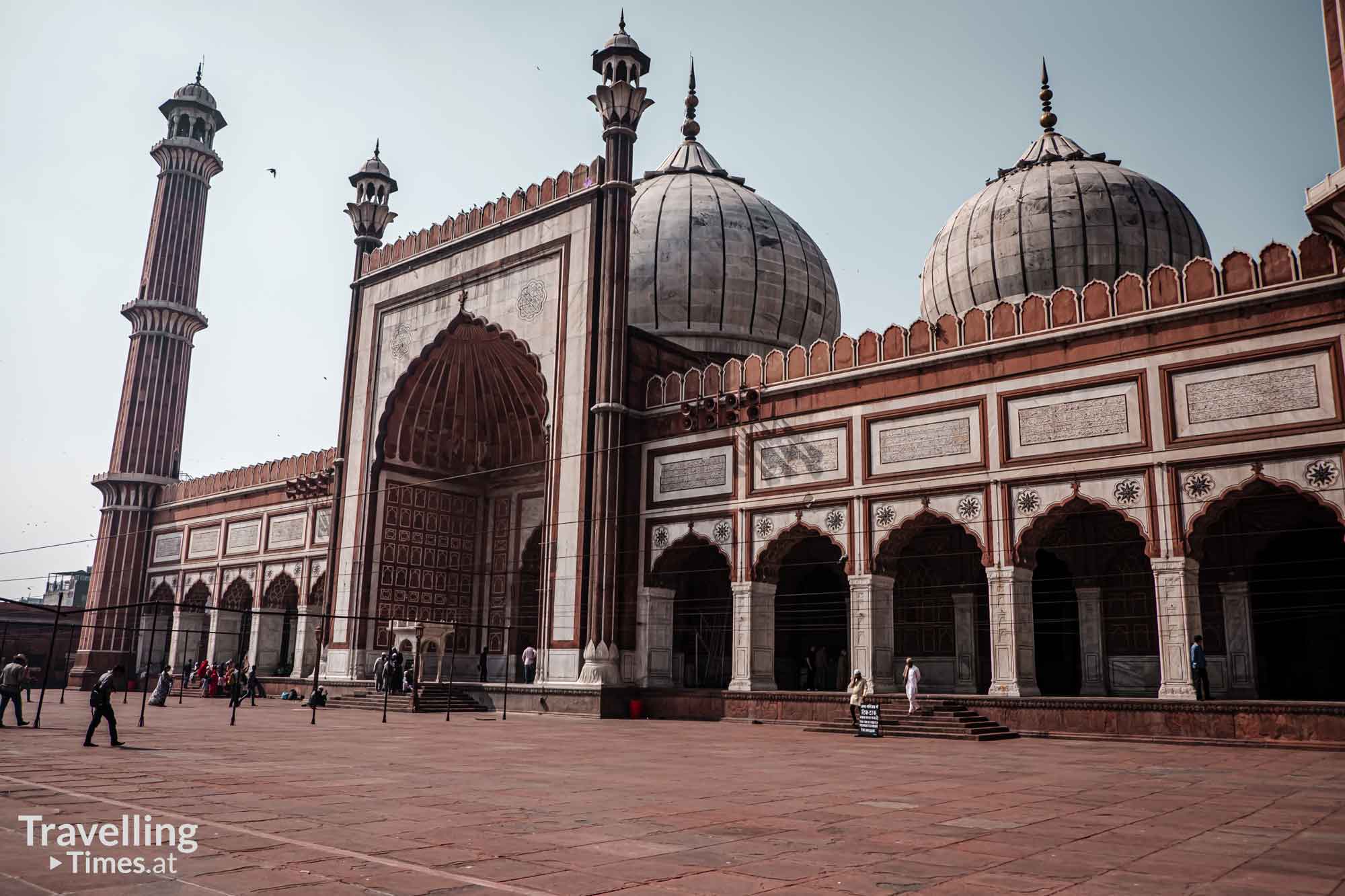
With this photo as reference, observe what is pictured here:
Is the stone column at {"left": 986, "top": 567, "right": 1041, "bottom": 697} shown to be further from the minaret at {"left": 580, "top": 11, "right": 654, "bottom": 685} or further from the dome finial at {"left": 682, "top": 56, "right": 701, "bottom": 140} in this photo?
the dome finial at {"left": 682, "top": 56, "right": 701, "bottom": 140}

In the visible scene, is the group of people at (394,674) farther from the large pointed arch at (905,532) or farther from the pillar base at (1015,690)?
the pillar base at (1015,690)

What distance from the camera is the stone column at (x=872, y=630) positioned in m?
14.4

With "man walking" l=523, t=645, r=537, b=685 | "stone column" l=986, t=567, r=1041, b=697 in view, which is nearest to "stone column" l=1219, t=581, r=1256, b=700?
"stone column" l=986, t=567, r=1041, b=697

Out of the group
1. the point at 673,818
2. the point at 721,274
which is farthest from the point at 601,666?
the point at 673,818

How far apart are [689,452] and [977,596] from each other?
5.30 m

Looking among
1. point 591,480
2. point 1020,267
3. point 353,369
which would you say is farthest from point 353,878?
point 353,369

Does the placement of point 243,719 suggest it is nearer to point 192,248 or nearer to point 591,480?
point 591,480

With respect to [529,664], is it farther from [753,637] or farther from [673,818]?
[673,818]

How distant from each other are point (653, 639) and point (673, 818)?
1183 cm

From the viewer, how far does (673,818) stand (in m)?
5.26

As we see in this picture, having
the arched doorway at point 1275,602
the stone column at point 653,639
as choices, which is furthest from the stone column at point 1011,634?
the stone column at point 653,639

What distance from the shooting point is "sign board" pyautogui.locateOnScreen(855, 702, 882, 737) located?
12.6 meters

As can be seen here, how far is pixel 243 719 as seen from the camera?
1417cm

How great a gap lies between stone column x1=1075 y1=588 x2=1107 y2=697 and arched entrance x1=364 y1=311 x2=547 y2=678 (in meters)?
10.7
